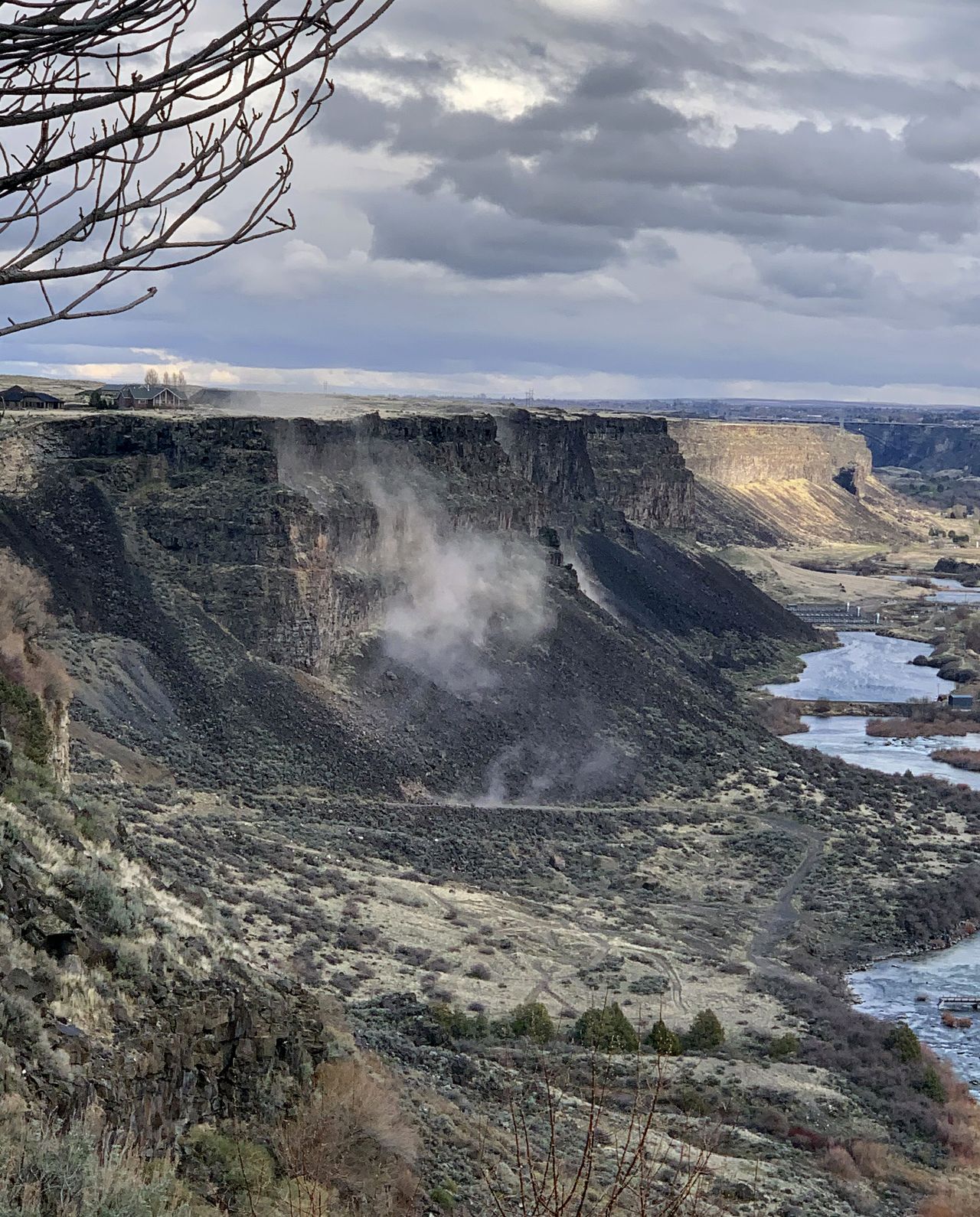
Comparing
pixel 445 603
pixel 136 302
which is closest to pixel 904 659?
pixel 445 603

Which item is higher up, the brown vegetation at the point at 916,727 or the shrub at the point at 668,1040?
the shrub at the point at 668,1040

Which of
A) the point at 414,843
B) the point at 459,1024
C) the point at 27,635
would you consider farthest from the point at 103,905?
the point at 414,843

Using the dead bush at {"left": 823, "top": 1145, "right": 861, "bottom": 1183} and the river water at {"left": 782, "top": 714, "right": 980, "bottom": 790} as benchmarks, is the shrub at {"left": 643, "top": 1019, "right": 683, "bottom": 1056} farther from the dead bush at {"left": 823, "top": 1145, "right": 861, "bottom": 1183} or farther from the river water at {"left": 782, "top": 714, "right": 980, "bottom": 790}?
the river water at {"left": 782, "top": 714, "right": 980, "bottom": 790}

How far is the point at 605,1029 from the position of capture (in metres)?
27.9

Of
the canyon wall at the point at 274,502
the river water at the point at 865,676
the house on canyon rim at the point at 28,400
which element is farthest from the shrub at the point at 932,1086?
the river water at the point at 865,676

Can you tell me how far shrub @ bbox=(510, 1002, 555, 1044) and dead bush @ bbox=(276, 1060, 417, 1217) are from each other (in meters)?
10.3

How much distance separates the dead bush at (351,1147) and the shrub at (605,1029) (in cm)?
1037

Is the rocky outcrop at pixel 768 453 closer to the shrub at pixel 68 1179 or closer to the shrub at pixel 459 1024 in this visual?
the shrub at pixel 459 1024

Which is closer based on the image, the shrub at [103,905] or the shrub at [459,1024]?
the shrub at [103,905]

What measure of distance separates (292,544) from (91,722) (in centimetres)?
1034

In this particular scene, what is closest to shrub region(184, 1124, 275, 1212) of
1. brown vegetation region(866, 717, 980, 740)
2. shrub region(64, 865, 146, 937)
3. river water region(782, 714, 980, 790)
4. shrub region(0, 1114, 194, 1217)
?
shrub region(0, 1114, 194, 1217)

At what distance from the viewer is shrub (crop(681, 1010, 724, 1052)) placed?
2967 cm

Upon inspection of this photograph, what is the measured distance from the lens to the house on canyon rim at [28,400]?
57.2 meters

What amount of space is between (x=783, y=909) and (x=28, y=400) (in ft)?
117
